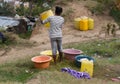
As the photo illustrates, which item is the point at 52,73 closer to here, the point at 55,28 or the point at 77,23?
the point at 55,28

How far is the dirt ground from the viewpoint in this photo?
11.1 metres

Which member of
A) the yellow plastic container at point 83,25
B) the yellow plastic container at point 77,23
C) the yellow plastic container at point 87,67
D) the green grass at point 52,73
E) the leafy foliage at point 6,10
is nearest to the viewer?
the green grass at point 52,73

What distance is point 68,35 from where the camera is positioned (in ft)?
47.1

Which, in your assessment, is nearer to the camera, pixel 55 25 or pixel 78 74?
pixel 78 74

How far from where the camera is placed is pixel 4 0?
15.6 m

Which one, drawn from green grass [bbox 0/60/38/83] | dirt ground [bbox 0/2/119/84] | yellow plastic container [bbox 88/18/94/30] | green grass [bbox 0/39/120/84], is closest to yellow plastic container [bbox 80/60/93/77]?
green grass [bbox 0/39/120/84]

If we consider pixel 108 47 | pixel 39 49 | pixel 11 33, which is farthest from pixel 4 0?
pixel 108 47

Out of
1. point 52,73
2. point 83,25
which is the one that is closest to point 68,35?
point 83,25

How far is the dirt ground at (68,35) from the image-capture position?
36.6 feet

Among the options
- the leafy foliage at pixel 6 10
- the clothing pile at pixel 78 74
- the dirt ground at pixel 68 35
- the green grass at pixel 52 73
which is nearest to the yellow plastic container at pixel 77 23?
the dirt ground at pixel 68 35

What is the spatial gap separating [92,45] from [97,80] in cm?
461

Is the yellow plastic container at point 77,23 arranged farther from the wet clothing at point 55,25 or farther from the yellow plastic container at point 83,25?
the wet clothing at point 55,25

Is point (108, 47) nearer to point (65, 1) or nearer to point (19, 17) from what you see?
point (19, 17)

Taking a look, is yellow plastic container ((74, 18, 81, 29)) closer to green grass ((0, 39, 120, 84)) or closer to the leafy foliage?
the leafy foliage
